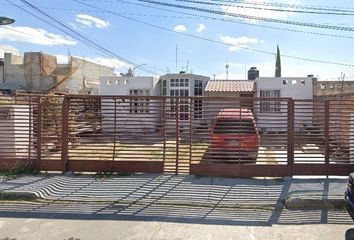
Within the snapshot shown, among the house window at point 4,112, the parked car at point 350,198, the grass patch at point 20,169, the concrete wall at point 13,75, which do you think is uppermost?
the concrete wall at point 13,75

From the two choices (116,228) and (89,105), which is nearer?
(116,228)

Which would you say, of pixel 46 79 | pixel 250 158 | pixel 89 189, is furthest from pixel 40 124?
pixel 46 79

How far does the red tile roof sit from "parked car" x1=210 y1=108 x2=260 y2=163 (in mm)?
15707

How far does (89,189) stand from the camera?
835 cm

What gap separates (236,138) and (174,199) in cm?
264

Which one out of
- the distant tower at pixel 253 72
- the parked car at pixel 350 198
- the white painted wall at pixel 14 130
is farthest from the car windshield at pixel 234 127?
the distant tower at pixel 253 72

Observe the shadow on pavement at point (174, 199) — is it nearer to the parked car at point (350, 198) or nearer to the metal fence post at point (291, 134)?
the metal fence post at point (291, 134)

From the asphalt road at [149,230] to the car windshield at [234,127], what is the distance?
3427 mm

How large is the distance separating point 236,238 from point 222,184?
295cm

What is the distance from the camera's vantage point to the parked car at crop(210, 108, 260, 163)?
9.38 m

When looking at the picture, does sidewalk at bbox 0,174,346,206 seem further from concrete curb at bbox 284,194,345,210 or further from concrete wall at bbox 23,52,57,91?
concrete wall at bbox 23,52,57,91

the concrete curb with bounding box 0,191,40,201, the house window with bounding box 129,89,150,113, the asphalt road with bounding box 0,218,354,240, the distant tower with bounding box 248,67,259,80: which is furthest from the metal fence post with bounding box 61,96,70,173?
the distant tower with bounding box 248,67,259,80

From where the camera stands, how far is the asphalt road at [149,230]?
5844 mm

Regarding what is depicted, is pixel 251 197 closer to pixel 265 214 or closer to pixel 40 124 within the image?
pixel 265 214
